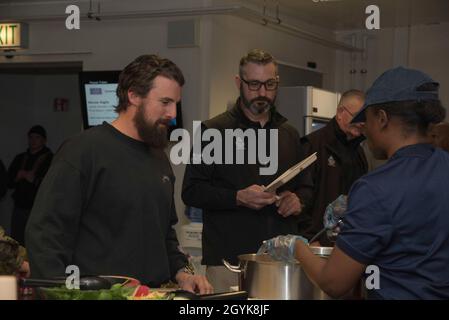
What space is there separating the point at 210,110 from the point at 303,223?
2705 mm

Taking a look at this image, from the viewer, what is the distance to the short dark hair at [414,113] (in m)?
2.04

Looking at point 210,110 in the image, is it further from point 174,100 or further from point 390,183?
point 390,183

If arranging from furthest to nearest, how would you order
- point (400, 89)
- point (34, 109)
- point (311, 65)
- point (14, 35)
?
point (34, 109)
point (311, 65)
point (14, 35)
point (400, 89)

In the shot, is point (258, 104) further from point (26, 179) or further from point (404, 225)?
point (26, 179)

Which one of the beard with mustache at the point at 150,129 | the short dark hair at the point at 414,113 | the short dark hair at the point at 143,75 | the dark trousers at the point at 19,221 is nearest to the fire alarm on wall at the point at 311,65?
the dark trousers at the point at 19,221

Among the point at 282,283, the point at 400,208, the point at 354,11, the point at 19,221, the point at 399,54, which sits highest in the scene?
the point at 354,11

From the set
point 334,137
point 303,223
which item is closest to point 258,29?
point 334,137

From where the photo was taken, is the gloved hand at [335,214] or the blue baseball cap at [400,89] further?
the gloved hand at [335,214]

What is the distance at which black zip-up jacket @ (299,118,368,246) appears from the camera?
157 inches

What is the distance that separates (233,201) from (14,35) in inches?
177

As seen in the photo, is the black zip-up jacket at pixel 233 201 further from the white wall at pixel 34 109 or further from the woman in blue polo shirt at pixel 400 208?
the white wall at pixel 34 109

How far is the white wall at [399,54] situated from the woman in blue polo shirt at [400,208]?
5914 millimetres

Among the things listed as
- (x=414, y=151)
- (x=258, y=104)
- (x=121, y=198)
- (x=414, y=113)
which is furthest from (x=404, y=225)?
(x=258, y=104)

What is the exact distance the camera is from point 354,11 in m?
6.97
